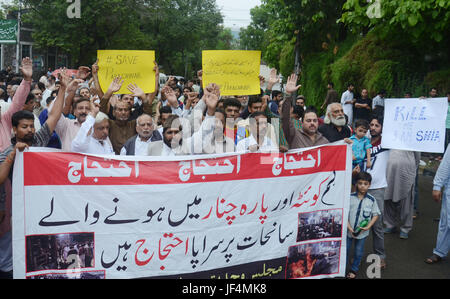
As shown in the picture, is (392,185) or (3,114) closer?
(3,114)

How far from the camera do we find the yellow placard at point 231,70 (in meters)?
6.18

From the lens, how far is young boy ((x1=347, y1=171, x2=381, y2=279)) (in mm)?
4762

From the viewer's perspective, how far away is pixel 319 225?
436 centimetres

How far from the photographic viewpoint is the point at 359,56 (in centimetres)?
1442

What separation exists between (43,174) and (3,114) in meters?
1.53

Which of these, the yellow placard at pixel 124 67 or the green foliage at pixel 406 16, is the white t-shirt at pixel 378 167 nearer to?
the yellow placard at pixel 124 67

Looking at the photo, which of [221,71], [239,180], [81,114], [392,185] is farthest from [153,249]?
[392,185]

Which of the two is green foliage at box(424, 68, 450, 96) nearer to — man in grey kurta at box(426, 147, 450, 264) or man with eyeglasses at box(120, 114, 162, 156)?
man in grey kurta at box(426, 147, 450, 264)

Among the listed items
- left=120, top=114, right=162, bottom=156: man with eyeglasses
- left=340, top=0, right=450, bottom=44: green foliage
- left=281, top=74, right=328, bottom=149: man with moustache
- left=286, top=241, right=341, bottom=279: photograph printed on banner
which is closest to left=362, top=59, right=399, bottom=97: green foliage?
left=340, top=0, right=450, bottom=44: green foliage

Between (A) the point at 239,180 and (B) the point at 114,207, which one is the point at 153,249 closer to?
(B) the point at 114,207

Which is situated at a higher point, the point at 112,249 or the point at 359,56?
the point at 359,56

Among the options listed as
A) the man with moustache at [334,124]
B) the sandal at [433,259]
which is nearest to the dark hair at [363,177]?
the man with moustache at [334,124]

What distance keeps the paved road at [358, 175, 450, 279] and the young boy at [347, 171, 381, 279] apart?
0.31 metres

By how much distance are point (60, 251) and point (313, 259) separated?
7.56 feet
